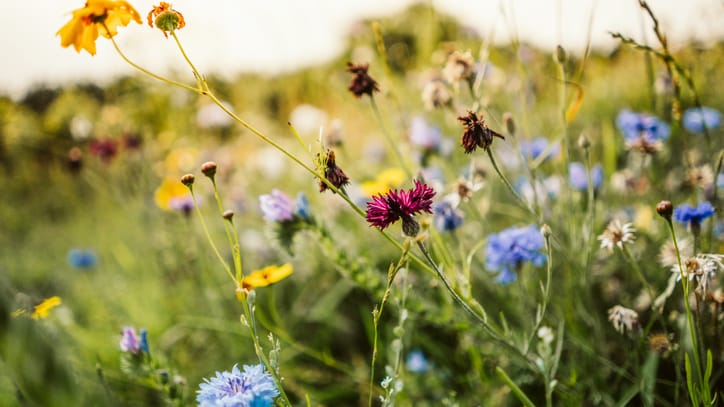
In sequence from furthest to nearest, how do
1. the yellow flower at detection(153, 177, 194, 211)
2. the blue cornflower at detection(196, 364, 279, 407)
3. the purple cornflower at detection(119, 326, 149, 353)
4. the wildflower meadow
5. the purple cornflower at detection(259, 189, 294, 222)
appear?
the yellow flower at detection(153, 177, 194, 211) < the purple cornflower at detection(259, 189, 294, 222) < the purple cornflower at detection(119, 326, 149, 353) < the wildflower meadow < the blue cornflower at detection(196, 364, 279, 407)

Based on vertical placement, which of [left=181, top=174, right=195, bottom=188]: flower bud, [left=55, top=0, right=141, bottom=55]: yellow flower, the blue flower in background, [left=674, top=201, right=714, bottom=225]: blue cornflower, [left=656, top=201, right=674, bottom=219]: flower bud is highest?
the blue flower in background

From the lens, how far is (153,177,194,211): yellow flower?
1729 millimetres

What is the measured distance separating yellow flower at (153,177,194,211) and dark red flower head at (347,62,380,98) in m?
0.95

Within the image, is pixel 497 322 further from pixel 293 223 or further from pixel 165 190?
pixel 165 190

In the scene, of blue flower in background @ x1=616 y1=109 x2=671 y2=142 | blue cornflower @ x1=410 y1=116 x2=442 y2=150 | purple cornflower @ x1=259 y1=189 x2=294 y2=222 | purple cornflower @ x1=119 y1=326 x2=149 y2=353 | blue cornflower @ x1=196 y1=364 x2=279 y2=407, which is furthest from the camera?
blue cornflower @ x1=410 y1=116 x2=442 y2=150

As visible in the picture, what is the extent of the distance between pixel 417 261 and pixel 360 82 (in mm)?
412

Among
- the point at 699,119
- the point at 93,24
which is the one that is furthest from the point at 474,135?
the point at 699,119

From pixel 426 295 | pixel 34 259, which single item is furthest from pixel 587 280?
pixel 34 259

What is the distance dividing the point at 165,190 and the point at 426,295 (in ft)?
3.16

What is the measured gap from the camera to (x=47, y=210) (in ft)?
17.1

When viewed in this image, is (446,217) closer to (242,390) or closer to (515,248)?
(515,248)

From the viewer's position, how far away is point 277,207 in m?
1.06

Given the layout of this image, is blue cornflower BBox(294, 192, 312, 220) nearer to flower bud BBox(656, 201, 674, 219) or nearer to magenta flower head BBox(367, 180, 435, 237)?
magenta flower head BBox(367, 180, 435, 237)

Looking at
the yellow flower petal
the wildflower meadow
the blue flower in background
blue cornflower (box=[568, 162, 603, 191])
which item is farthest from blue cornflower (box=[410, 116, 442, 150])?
the yellow flower petal
